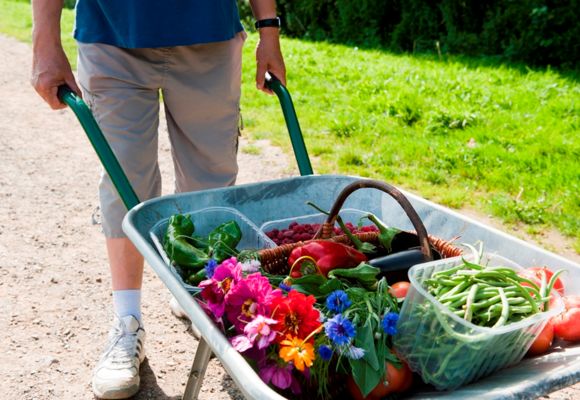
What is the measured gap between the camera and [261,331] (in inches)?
57.3

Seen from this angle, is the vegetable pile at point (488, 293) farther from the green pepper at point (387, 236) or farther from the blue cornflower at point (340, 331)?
the green pepper at point (387, 236)

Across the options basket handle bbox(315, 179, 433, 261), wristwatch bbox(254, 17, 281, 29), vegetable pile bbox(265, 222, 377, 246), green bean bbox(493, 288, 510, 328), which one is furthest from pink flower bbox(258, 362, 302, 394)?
wristwatch bbox(254, 17, 281, 29)

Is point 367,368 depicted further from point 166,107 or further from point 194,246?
point 166,107

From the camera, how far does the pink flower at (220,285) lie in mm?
1575

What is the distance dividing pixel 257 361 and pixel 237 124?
146 cm

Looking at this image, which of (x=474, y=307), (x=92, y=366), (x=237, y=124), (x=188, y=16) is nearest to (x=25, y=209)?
(x=92, y=366)

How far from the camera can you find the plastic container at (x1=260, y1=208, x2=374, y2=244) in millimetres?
2213

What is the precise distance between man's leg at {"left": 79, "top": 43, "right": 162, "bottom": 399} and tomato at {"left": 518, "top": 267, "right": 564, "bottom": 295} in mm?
1424

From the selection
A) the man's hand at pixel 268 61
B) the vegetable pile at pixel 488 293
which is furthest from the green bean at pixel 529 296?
the man's hand at pixel 268 61

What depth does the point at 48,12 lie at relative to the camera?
7.39 feet

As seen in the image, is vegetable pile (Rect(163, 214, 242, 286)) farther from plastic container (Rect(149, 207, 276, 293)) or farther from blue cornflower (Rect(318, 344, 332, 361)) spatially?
blue cornflower (Rect(318, 344, 332, 361))

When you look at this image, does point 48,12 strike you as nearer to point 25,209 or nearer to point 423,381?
point 423,381

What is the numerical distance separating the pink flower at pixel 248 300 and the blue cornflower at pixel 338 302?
0.37 ft

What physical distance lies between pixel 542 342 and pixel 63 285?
253 cm
